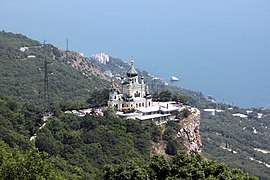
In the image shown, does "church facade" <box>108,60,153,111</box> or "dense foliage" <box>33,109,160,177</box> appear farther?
"church facade" <box>108,60,153,111</box>

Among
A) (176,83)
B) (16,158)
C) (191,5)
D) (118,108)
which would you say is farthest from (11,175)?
(191,5)

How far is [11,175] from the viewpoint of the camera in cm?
1040

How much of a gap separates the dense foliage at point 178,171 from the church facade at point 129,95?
12009 millimetres

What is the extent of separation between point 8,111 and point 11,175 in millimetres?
11453

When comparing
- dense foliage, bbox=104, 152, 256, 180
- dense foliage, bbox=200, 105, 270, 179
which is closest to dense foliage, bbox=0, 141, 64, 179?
dense foliage, bbox=104, 152, 256, 180

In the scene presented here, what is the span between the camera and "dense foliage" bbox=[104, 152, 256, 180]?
38.0ft

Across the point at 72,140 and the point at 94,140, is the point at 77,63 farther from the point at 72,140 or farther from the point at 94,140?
the point at 72,140

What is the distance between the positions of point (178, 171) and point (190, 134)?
12.5 metres

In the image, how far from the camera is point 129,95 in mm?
24625

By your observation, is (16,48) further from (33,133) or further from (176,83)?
(176,83)

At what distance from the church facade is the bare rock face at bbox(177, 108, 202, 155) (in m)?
2.14

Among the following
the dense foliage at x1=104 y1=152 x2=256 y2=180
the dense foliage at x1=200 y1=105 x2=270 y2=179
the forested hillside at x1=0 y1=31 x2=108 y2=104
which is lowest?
the dense foliage at x1=200 y1=105 x2=270 y2=179

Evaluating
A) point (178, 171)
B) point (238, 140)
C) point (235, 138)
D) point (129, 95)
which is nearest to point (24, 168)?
point (178, 171)

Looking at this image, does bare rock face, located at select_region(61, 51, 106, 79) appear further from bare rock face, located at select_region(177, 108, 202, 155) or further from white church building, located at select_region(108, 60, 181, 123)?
bare rock face, located at select_region(177, 108, 202, 155)
